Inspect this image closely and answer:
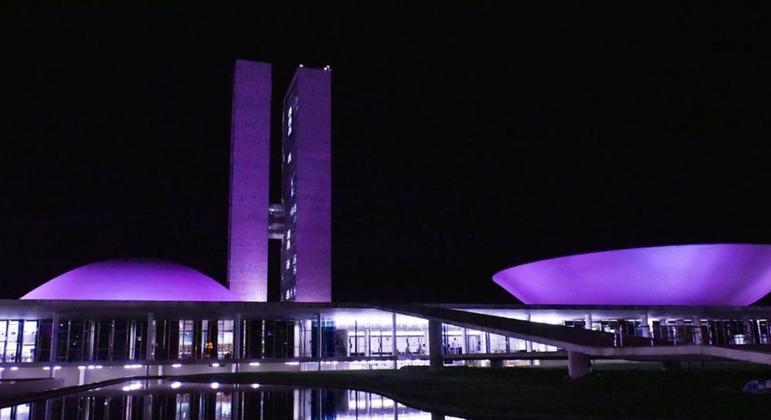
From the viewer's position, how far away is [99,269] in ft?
153

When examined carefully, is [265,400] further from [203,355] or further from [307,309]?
[203,355]

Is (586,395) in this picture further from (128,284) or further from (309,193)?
(309,193)

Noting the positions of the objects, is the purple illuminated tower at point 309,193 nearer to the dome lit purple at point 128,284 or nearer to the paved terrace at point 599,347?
the dome lit purple at point 128,284

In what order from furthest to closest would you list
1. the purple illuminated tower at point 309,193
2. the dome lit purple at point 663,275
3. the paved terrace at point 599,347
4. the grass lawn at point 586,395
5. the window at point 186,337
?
the purple illuminated tower at point 309,193
the window at point 186,337
the dome lit purple at point 663,275
the paved terrace at point 599,347
the grass lawn at point 586,395

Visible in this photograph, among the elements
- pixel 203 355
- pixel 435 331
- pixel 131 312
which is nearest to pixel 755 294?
pixel 435 331

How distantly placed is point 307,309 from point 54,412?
85.2 feet

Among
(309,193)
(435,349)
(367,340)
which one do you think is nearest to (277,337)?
(367,340)

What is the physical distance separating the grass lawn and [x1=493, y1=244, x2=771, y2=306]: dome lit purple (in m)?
23.7

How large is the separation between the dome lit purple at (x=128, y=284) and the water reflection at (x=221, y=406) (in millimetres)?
23976

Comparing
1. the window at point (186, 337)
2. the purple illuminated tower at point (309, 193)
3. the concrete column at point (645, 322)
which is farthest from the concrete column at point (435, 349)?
the purple illuminated tower at point (309, 193)

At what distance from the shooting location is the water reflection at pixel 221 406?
1482 cm

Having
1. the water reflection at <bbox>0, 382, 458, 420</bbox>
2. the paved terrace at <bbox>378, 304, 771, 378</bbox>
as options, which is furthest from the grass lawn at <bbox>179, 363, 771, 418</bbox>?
the water reflection at <bbox>0, 382, 458, 420</bbox>

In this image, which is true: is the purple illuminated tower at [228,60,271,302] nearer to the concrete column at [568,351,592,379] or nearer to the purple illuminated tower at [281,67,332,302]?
the purple illuminated tower at [281,67,332,302]

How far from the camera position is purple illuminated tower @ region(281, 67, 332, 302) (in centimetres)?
6450
